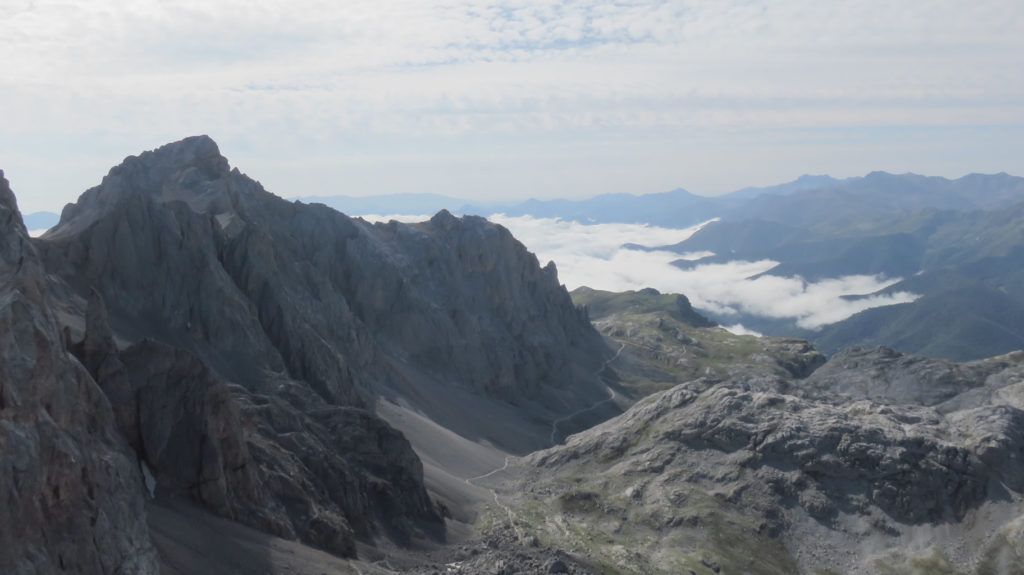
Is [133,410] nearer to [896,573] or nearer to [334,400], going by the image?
[334,400]

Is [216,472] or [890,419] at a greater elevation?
[216,472]

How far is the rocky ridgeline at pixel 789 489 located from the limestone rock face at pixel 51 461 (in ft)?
194

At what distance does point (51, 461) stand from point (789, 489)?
98550 mm

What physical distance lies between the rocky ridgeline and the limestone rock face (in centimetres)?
5923

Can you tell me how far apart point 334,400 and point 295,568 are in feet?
215

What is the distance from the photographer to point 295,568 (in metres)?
78.7

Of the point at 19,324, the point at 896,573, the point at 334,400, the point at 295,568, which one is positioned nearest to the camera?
the point at 19,324

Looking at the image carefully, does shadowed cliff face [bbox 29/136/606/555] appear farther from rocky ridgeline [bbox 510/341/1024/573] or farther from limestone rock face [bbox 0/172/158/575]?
rocky ridgeline [bbox 510/341/1024/573]

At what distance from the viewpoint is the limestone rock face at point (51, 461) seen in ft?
187

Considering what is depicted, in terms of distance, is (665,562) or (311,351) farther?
(311,351)

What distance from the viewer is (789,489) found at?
12475 centimetres

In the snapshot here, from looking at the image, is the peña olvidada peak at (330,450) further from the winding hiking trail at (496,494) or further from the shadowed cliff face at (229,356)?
the winding hiking trail at (496,494)

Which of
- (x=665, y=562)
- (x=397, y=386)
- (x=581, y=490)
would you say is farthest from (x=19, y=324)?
(x=397, y=386)

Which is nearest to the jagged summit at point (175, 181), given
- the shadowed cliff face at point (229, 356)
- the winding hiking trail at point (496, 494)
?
the shadowed cliff face at point (229, 356)
